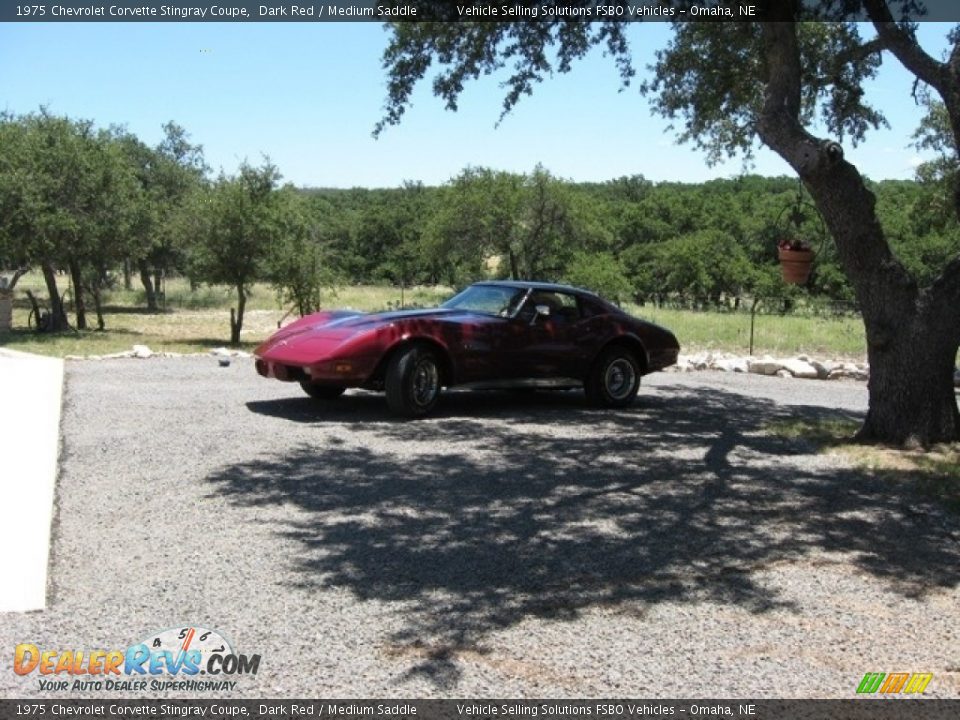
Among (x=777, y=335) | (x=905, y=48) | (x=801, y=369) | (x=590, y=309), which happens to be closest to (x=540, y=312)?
(x=590, y=309)

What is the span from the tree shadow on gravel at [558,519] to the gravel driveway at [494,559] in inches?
0.9

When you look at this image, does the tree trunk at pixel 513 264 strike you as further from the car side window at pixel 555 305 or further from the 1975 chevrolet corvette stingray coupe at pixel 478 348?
the car side window at pixel 555 305

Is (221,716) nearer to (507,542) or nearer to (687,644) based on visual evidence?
(687,644)

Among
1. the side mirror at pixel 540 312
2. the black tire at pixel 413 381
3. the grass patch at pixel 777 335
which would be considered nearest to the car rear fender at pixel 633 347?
the side mirror at pixel 540 312

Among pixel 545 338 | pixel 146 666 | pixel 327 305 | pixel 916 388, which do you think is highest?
pixel 545 338

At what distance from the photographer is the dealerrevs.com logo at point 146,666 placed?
3418 mm

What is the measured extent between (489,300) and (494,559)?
220 inches

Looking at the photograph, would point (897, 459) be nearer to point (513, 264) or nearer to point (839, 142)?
point (839, 142)

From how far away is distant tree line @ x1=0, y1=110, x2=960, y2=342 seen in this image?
86.6 feet

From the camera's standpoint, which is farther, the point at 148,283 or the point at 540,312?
the point at 148,283

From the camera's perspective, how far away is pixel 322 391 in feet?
33.3

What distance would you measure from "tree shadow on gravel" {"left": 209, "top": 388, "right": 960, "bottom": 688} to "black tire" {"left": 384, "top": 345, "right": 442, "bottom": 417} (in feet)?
0.79

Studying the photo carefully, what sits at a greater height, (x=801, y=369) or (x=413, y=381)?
(x=413, y=381)

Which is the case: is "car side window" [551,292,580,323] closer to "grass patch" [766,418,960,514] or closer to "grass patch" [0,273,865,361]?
"grass patch" [766,418,960,514]
